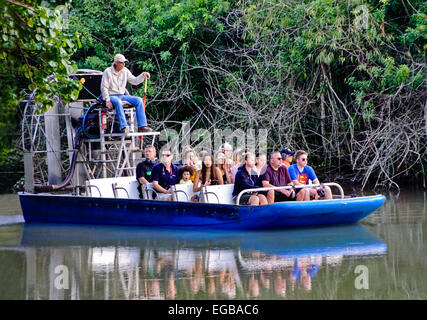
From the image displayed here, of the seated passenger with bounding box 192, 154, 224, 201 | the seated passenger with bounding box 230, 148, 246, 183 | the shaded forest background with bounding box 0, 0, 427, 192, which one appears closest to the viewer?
the seated passenger with bounding box 192, 154, 224, 201

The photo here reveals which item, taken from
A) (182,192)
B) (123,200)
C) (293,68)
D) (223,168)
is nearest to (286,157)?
(223,168)

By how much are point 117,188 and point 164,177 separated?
44.0 inches

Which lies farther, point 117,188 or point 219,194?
point 117,188

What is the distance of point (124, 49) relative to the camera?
73.1ft

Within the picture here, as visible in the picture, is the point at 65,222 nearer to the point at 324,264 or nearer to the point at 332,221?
the point at 332,221

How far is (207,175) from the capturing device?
13039 mm

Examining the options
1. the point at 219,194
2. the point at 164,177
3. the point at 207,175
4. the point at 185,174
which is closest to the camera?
the point at 219,194

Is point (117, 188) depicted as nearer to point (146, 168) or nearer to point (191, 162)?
point (146, 168)

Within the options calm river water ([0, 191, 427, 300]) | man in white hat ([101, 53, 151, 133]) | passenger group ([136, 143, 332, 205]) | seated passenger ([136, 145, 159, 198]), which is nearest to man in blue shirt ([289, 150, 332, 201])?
passenger group ([136, 143, 332, 205])

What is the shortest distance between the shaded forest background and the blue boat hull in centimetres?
376

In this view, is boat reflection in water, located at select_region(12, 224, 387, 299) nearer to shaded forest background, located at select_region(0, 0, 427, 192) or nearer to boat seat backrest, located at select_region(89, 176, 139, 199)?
boat seat backrest, located at select_region(89, 176, 139, 199)

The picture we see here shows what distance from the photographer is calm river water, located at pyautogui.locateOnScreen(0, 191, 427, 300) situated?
26.7 feet

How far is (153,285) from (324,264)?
2237 mm

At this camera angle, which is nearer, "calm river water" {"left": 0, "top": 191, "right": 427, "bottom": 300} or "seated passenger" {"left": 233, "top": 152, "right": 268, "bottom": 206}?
"calm river water" {"left": 0, "top": 191, "right": 427, "bottom": 300}
